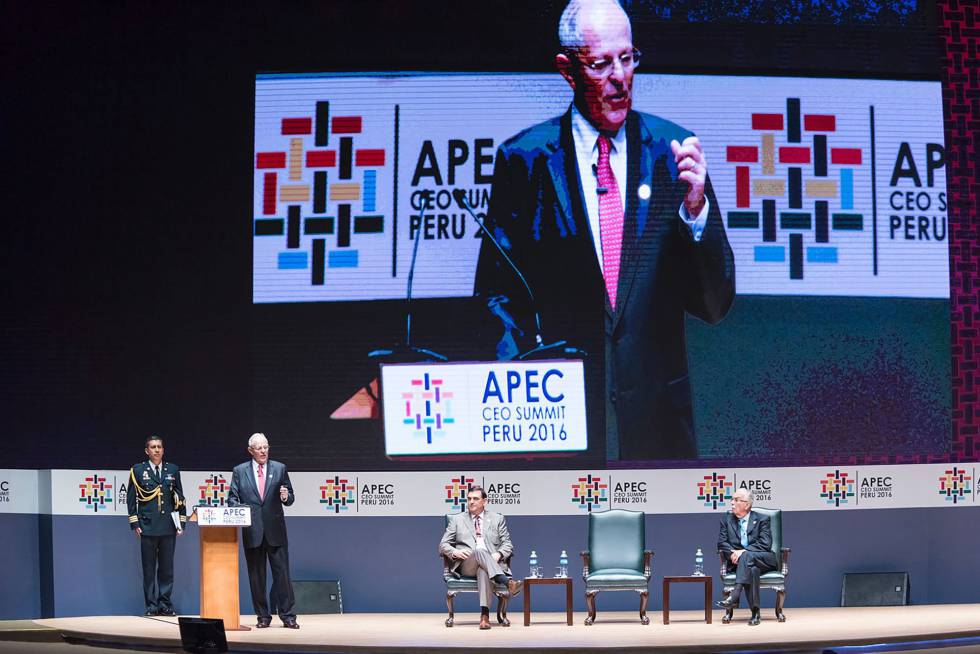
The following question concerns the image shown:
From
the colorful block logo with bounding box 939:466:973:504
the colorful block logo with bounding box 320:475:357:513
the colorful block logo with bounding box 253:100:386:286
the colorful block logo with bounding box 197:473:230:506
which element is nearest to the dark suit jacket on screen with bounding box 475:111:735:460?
the colorful block logo with bounding box 253:100:386:286

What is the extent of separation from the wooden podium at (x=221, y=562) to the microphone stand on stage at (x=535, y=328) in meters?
2.57

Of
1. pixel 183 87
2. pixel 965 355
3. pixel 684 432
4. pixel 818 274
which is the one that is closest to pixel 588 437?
pixel 684 432

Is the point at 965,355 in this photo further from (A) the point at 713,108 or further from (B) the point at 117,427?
(B) the point at 117,427

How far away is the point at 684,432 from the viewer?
35.0 feet

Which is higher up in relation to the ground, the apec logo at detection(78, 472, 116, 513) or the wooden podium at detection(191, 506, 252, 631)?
the apec logo at detection(78, 472, 116, 513)

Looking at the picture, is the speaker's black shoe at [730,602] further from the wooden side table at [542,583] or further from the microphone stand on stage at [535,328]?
the microphone stand on stage at [535,328]

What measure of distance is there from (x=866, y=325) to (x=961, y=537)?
72.7 inches

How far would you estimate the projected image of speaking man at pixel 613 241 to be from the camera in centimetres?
1066

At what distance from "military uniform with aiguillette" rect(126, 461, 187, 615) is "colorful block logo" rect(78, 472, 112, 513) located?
0.27 meters

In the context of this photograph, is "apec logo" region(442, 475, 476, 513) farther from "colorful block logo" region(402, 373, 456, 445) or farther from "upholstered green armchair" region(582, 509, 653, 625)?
"upholstered green armchair" region(582, 509, 653, 625)

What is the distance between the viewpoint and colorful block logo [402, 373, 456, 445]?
1064 centimetres

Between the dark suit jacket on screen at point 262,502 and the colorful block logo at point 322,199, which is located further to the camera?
the colorful block logo at point 322,199

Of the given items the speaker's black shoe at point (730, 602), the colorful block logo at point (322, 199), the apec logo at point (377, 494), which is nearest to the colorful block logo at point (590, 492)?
the speaker's black shoe at point (730, 602)

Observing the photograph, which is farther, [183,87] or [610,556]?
[183,87]
